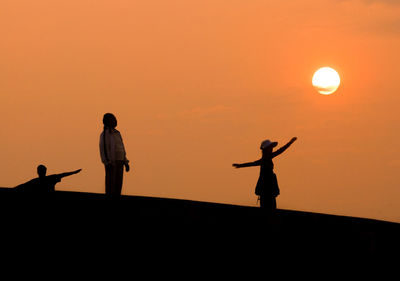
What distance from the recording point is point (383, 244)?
1827cm

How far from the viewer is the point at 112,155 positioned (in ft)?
68.5

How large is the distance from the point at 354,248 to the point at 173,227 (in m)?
2.89

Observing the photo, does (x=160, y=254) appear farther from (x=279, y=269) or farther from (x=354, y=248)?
(x=354, y=248)

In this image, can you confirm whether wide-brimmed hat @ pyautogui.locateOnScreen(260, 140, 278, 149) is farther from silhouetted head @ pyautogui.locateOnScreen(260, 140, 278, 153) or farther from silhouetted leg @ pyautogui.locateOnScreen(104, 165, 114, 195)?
silhouetted leg @ pyautogui.locateOnScreen(104, 165, 114, 195)

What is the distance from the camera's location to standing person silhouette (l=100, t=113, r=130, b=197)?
20.9 m

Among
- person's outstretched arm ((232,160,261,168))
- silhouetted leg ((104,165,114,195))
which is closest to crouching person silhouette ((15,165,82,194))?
silhouetted leg ((104,165,114,195))

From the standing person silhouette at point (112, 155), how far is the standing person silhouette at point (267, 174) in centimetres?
216

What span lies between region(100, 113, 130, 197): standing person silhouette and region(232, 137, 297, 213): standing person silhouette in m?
2.16

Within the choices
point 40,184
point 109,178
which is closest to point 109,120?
point 109,178

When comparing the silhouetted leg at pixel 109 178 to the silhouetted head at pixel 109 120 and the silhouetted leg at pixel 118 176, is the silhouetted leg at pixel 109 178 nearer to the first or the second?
the silhouetted leg at pixel 118 176

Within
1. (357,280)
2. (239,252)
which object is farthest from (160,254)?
(357,280)

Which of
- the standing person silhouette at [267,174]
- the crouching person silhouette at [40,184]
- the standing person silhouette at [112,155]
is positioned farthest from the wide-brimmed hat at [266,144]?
the crouching person silhouette at [40,184]

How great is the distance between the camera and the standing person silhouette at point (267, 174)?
66.0ft

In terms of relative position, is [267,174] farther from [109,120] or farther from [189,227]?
[109,120]
